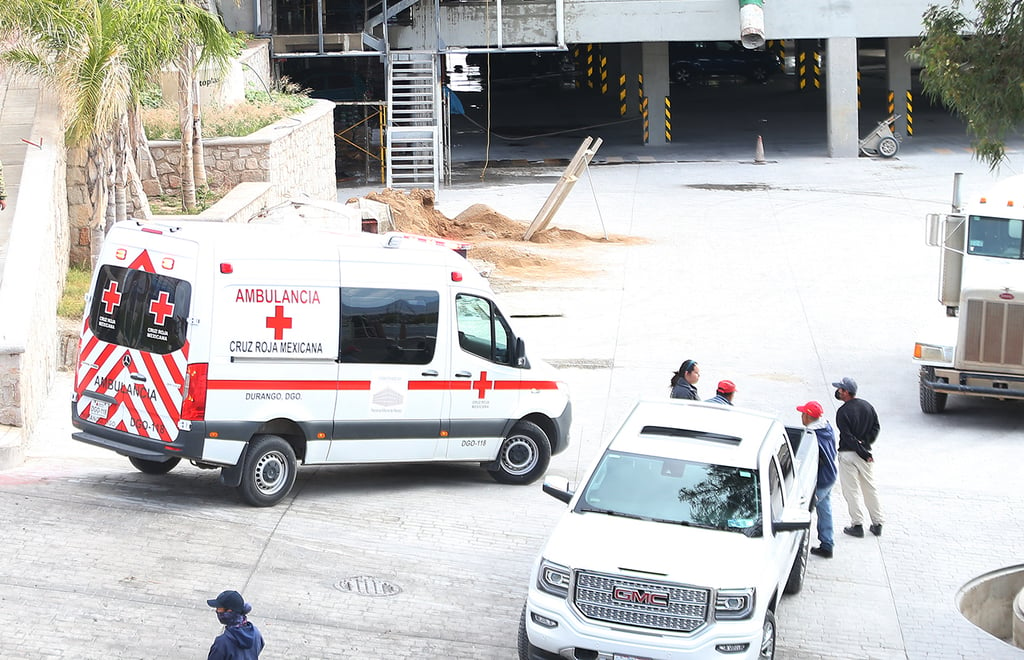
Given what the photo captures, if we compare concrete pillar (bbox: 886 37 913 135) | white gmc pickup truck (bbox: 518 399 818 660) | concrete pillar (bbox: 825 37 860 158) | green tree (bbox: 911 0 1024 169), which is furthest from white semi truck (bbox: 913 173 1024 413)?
concrete pillar (bbox: 886 37 913 135)

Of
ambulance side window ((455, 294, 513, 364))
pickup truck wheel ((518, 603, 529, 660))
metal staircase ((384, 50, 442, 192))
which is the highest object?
metal staircase ((384, 50, 442, 192))

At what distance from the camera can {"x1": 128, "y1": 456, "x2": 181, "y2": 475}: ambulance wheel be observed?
12883 mm

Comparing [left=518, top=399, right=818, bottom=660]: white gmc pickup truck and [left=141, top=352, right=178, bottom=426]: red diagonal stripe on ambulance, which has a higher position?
[left=141, top=352, right=178, bottom=426]: red diagonal stripe on ambulance

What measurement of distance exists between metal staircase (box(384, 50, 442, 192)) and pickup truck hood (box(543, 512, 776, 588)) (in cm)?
2498

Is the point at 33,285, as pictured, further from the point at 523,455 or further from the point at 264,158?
the point at 264,158

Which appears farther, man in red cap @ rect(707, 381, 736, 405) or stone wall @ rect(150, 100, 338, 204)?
stone wall @ rect(150, 100, 338, 204)

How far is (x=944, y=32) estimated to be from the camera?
41.5 feet

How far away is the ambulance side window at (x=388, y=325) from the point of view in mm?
12391

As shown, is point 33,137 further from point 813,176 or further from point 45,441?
point 813,176

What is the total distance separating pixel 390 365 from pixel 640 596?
179 inches

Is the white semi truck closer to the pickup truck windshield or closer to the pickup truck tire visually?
the pickup truck tire

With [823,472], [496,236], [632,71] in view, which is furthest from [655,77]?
[823,472]

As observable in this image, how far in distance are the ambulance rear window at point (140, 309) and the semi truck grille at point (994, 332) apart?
9.70m

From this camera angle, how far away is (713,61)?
184 ft
